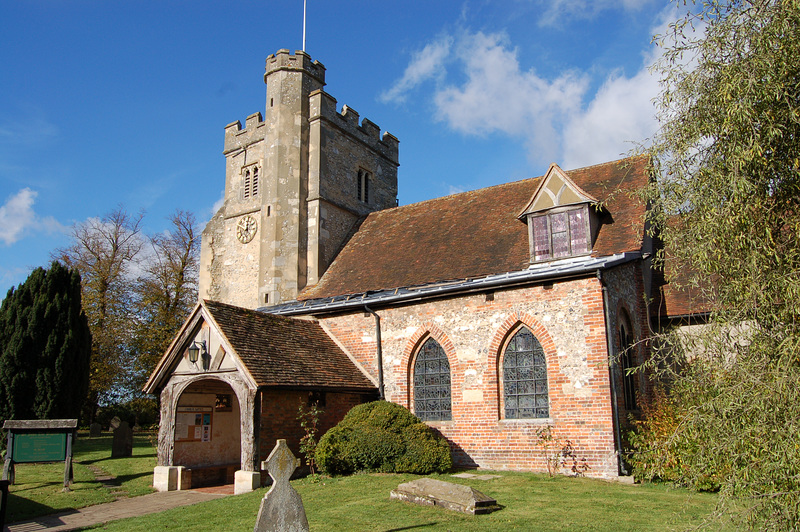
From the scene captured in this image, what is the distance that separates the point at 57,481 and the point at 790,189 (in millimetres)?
16685

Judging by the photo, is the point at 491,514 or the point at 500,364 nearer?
the point at 491,514

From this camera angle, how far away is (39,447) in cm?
1388

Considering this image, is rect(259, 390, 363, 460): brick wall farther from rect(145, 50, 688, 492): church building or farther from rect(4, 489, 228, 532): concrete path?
rect(4, 489, 228, 532): concrete path

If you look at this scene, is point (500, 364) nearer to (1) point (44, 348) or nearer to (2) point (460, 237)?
(2) point (460, 237)

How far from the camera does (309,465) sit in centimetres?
1423

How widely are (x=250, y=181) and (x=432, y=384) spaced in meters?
13.3

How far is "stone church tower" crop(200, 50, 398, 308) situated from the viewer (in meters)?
22.8

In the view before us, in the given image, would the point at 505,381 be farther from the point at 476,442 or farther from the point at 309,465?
the point at 309,465

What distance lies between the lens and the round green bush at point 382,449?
13.3 metres

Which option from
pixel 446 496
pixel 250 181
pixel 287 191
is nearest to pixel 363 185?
pixel 287 191

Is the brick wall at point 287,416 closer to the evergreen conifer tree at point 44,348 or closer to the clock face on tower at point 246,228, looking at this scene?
the clock face on tower at point 246,228

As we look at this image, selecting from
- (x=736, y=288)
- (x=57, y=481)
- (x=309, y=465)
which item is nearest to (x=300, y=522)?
(x=736, y=288)

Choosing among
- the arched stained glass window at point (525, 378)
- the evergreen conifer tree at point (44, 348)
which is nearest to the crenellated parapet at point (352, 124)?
the evergreen conifer tree at point (44, 348)

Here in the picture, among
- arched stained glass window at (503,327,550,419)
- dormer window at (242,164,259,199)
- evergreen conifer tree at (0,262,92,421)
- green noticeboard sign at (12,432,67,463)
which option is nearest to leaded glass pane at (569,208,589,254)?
arched stained glass window at (503,327,550,419)
